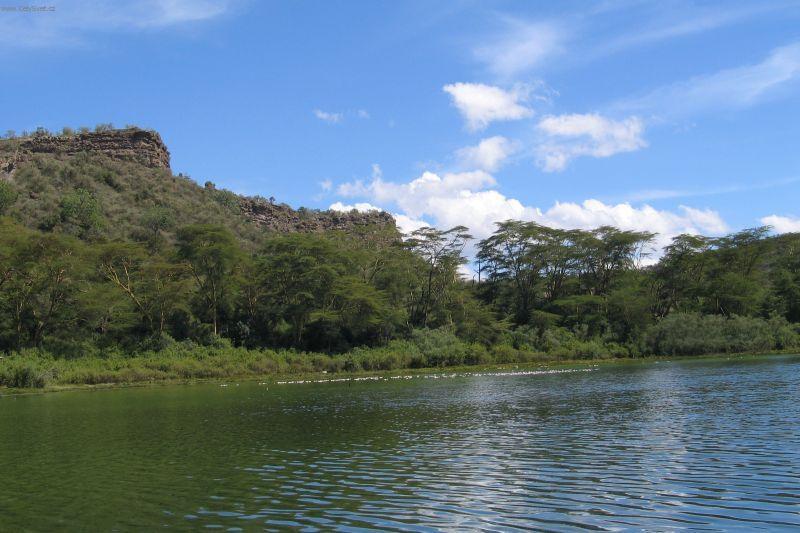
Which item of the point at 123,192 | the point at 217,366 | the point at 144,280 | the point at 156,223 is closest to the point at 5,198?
the point at 156,223

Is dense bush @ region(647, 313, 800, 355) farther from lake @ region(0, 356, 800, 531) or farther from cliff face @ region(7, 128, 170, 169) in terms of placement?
cliff face @ region(7, 128, 170, 169)

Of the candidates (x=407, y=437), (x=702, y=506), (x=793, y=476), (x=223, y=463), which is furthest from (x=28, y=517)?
(x=793, y=476)

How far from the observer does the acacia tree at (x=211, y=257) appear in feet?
210

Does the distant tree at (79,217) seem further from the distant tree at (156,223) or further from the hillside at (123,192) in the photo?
the distant tree at (156,223)

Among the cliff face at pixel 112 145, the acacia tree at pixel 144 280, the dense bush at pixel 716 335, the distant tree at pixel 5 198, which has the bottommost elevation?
the dense bush at pixel 716 335

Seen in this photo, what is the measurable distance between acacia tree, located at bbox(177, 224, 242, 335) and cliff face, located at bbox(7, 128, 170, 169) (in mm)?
65722

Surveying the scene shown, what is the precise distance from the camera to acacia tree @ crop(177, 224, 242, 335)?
64000 millimetres

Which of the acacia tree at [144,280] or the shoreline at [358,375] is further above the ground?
the acacia tree at [144,280]

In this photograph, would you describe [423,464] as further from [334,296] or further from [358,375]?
[334,296]

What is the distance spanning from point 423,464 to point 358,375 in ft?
140

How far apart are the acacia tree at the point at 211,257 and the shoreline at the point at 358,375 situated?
11.7 m

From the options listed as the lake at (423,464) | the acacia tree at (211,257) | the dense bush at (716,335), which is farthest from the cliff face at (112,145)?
the lake at (423,464)

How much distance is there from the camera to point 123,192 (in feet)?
352

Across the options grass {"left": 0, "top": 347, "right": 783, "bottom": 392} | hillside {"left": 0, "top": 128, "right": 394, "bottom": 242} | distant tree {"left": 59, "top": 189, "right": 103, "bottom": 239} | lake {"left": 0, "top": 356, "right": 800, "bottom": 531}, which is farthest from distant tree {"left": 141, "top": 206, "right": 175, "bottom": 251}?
lake {"left": 0, "top": 356, "right": 800, "bottom": 531}
